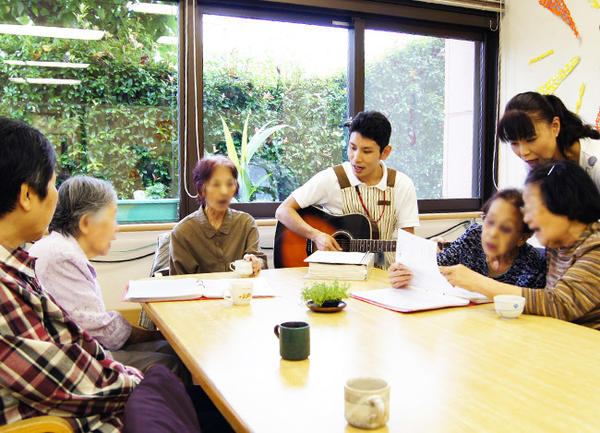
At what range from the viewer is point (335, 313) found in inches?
68.6

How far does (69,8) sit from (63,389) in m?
2.89

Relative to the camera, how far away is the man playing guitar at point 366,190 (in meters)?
2.89

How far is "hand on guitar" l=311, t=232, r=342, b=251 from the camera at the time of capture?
8.81 feet

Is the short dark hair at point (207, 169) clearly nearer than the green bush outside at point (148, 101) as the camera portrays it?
Yes

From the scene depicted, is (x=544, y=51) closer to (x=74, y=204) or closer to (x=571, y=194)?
(x=571, y=194)

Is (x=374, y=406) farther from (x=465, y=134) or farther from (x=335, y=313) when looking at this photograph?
(x=465, y=134)

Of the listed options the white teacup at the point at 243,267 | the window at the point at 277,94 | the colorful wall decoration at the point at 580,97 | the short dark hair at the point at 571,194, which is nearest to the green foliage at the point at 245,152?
the window at the point at 277,94

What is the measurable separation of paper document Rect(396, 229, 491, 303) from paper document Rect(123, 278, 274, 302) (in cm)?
52

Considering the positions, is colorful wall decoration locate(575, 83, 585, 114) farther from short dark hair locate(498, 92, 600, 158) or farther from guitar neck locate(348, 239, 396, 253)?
guitar neck locate(348, 239, 396, 253)

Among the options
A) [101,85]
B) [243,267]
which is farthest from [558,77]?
[101,85]

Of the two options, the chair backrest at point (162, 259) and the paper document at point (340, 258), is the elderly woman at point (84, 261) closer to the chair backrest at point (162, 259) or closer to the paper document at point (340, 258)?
the paper document at point (340, 258)

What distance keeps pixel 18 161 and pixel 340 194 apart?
204 centimetres

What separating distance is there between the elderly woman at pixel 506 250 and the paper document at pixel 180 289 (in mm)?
530

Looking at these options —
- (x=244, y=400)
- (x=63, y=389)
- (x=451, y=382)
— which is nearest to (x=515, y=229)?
(x=451, y=382)
